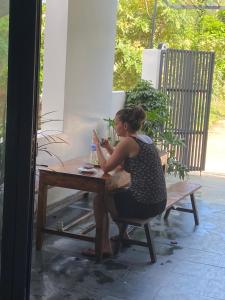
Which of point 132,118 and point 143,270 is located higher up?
point 132,118

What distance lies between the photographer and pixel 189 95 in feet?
26.8

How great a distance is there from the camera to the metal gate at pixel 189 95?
8.05 metres

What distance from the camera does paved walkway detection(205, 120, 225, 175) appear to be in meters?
9.07

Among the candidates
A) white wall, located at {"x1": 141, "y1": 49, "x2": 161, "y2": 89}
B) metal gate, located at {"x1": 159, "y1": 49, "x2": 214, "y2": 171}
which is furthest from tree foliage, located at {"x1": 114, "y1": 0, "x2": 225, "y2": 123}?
metal gate, located at {"x1": 159, "y1": 49, "x2": 214, "y2": 171}

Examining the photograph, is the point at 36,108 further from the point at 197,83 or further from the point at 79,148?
the point at 197,83

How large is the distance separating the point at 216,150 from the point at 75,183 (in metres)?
7.98

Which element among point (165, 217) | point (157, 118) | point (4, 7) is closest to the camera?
point (4, 7)

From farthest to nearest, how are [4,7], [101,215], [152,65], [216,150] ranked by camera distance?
[216,150] → [152,65] → [101,215] → [4,7]

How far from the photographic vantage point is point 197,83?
26.7ft

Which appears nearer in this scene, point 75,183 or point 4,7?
point 4,7

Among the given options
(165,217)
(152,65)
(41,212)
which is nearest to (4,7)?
(41,212)

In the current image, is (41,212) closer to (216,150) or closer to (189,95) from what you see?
(189,95)

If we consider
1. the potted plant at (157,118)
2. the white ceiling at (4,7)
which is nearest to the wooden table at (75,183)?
the white ceiling at (4,7)

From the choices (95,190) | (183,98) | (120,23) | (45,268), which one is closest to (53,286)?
(45,268)
